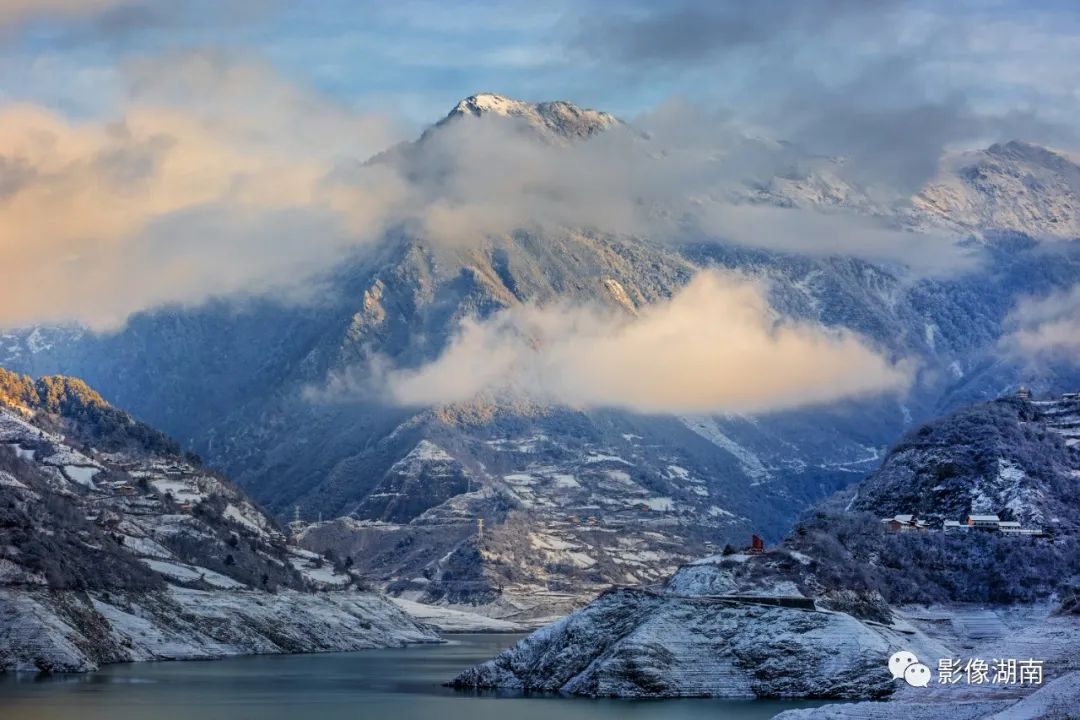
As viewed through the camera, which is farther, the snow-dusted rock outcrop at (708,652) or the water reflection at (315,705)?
the snow-dusted rock outcrop at (708,652)

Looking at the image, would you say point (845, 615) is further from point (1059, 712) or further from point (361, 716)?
point (1059, 712)

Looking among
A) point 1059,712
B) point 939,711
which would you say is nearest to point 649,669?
point 939,711

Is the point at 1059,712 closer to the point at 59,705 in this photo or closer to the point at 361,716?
the point at 361,716

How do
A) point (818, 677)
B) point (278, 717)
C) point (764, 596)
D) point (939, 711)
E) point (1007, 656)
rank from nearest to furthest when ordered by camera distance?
1. point (939, 711)
2. point (1007, 656)
3. point (278, 717)
4. point (818, 677)
5. point (764, 596)

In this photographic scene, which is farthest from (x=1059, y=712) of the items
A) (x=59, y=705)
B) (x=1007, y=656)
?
(x=59, y=705)

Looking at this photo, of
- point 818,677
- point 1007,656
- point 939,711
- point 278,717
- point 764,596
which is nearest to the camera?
point 939,711

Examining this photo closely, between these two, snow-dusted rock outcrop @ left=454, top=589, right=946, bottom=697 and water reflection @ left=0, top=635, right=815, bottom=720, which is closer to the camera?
water reflection @ left=0, top=635, right=815, bottom=720

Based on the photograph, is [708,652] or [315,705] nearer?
[315,705]

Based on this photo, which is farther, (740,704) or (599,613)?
(599,613)

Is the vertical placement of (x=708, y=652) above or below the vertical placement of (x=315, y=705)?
above
